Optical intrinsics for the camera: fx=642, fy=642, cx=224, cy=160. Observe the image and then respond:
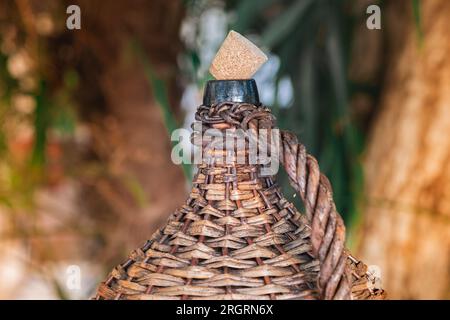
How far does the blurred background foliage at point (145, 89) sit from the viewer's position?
102 centimetres

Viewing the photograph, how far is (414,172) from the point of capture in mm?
1001

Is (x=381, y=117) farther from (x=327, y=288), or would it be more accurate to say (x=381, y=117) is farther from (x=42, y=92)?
(x=327, y=288)

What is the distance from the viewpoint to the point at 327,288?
1.07ft

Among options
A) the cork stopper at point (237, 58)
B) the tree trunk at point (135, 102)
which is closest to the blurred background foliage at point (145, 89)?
the tree trunk at point (135, 102)

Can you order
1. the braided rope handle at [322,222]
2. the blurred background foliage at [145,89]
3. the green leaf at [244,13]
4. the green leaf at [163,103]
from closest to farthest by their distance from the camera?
the braided rope handle at [322,222] → the green leaf at [163,103] → the green leaf at [244,13] → the blurred background foliage at [145,89]

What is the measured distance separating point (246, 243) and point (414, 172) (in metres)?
0.71

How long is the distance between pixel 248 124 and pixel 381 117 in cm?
78

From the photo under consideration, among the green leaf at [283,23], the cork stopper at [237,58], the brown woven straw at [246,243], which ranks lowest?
the brown woven straw at [246,243]

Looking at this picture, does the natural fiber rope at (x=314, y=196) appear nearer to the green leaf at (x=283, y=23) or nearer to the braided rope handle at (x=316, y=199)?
the braided rope handle at (x=316, y=199)

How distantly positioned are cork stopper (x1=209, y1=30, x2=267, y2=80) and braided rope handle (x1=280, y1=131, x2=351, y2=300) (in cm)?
6

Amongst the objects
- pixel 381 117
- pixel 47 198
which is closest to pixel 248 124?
pixel 381 117

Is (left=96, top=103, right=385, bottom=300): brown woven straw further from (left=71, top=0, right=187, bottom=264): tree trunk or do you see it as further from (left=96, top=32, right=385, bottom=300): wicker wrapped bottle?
(left=71, top=0, right=187, bottom=264): tree trunk

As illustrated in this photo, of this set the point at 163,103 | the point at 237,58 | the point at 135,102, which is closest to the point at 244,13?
the point at 163,103

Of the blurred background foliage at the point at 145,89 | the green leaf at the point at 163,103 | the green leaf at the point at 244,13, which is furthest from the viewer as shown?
the blurred background foliage at the point at 145,89
